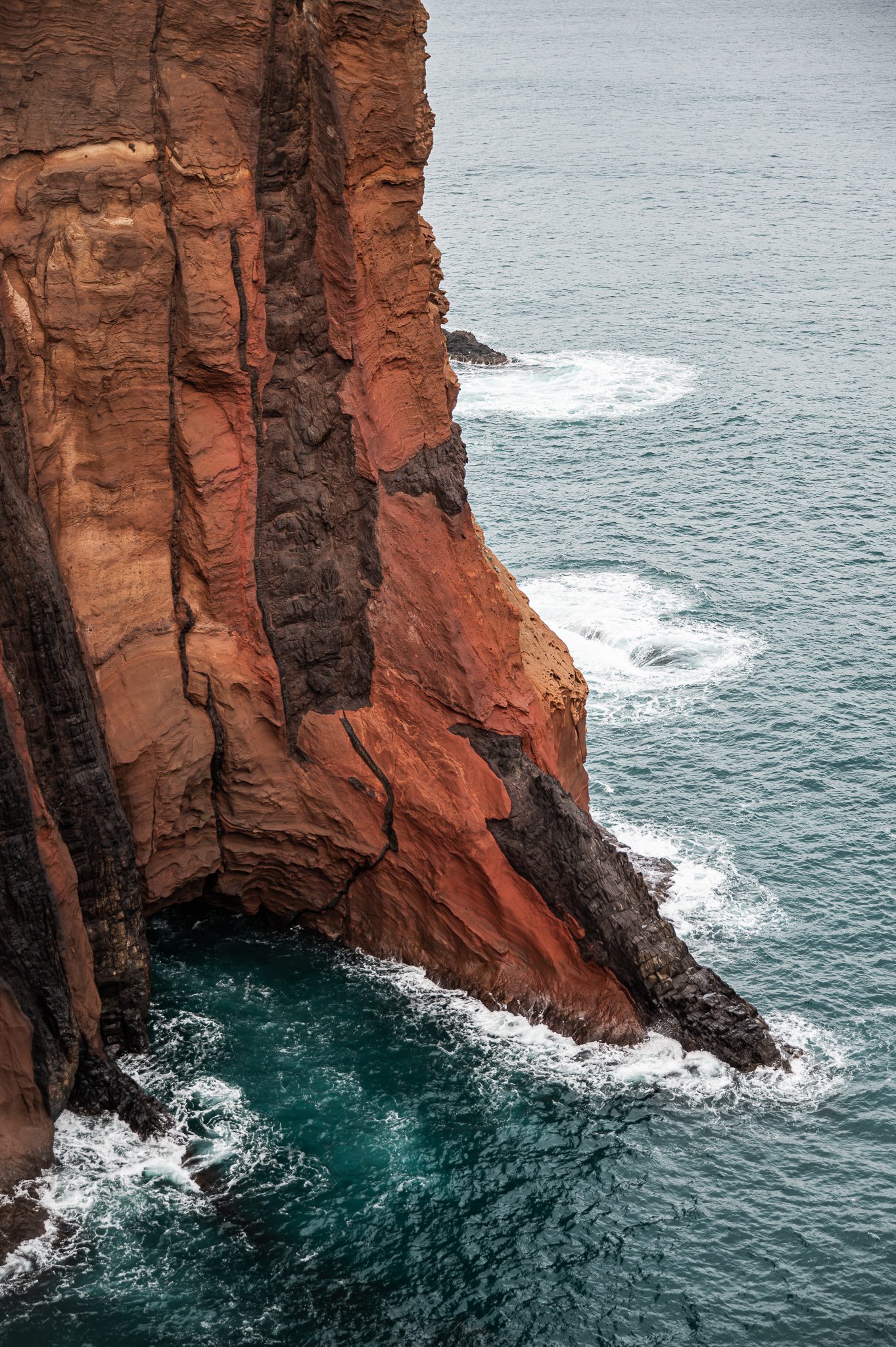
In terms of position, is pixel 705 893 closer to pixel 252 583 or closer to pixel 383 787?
pixel 383 787

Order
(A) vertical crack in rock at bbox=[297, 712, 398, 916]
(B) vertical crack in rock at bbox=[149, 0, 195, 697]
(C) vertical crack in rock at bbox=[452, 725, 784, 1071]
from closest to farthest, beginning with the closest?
(B) vertical crack in rock at bbox=[149, 0, 195, 697], (C) vertical crack in rock at bbox=[452, 725, 784, 1071], (A) vertical crack in rock at bbox=[297, 712, 398, 916]

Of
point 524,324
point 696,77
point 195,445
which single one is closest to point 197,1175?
point 195,445

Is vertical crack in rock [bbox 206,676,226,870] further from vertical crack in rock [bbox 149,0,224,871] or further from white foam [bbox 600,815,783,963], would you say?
white foam [bbox 600,815,783,963]

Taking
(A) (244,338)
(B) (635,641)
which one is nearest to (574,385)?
(B) (635,641)

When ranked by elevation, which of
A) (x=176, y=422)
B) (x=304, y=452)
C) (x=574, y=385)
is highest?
(x=176, y=422)

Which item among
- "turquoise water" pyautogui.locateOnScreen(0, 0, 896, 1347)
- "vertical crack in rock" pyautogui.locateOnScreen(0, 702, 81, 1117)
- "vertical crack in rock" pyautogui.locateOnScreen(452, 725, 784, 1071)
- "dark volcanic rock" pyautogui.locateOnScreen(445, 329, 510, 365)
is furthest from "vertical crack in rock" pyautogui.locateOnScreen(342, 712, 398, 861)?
"dark volcanic rock" pyautogui.locateOnScreen(445, 329, 510, 365)
